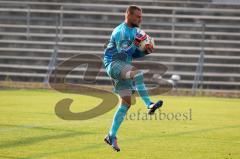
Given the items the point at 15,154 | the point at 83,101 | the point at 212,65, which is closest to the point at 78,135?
the point at 15,154

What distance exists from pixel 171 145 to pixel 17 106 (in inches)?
299

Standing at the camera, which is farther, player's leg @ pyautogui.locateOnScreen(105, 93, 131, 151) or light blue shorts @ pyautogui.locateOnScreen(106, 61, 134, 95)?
light blue shorts @ pyautogui.locateOnScreen(106, 61, 134, 95)

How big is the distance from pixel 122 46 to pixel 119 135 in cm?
243

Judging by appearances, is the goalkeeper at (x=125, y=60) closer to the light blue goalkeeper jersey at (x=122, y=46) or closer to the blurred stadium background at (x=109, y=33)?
the light blue goalkeeper jersey at (x=122, y=46)

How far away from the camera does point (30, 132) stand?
11.9m

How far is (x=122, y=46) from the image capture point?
9984 millimetres

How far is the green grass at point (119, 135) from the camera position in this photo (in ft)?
31.7

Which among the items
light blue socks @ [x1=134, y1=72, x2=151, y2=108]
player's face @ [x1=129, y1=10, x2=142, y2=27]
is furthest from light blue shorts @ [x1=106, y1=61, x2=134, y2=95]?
player's face @ [x1=129, y1=10, x2=142, y2=27]

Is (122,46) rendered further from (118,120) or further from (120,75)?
(118,120)

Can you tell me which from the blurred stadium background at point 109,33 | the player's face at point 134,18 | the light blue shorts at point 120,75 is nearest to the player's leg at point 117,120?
the light blue shorts at point 120,75

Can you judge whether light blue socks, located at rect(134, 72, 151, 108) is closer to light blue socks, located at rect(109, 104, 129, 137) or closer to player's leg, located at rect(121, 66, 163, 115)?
player's leg, located at rect(121, 66, 163, 115)

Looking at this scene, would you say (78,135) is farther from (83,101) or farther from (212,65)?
(212,65)

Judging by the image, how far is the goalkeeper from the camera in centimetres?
995

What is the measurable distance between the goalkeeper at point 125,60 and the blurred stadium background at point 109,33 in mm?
17132
